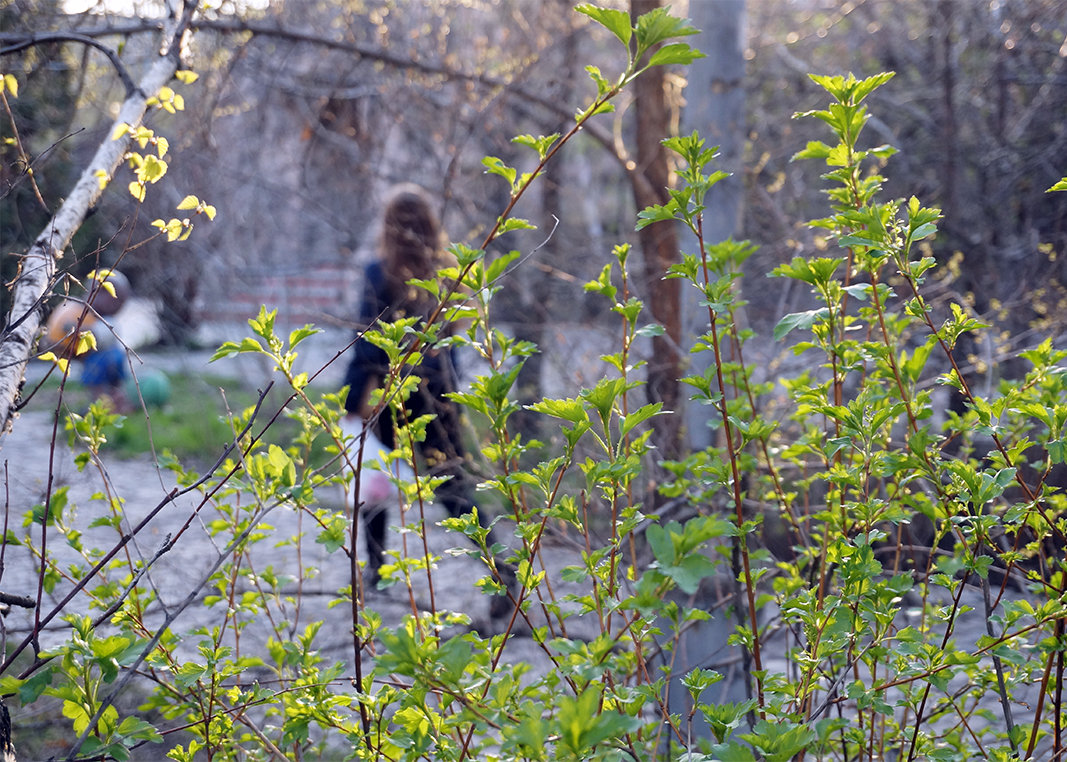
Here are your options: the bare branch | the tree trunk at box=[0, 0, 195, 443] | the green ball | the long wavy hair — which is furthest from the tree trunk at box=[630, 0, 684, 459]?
the green ball

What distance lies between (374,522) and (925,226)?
3651 millimetres

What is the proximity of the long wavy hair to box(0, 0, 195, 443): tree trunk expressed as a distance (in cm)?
272

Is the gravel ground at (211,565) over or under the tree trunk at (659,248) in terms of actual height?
under

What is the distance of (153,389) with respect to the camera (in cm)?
992

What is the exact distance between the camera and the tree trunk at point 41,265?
164 cm

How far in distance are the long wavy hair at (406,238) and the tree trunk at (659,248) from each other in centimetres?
113

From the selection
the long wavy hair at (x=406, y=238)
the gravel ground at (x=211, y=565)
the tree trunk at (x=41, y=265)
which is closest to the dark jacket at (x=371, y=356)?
the long wavy hair at (x=406, y=238)

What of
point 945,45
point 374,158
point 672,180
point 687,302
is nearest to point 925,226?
point 687,302

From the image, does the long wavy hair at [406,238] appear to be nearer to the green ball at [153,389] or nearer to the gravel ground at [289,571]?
the gravel ground at [289,571]

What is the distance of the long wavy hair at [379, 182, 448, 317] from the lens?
4777mm

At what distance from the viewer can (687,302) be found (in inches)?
148

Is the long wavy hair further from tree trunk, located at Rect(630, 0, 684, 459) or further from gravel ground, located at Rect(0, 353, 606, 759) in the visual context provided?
gravel ground, located at Rect(0, 353, 606, 759)

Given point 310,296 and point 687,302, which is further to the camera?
point 310,296

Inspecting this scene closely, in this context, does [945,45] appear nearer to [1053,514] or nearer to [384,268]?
[384,268]
